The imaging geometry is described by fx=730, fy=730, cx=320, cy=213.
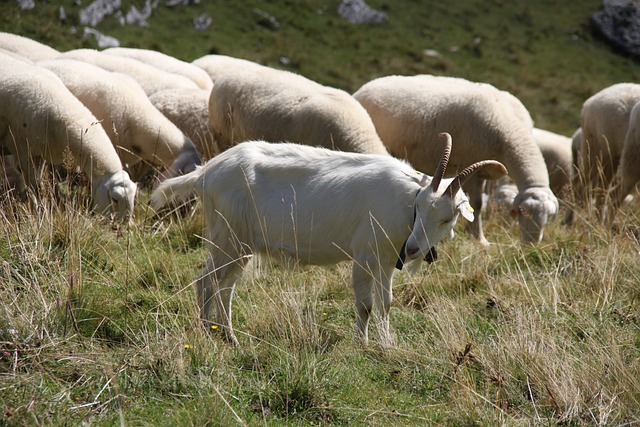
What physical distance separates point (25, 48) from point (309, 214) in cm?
804

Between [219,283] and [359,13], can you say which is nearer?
[219,283]

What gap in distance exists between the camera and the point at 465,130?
945 centimetres

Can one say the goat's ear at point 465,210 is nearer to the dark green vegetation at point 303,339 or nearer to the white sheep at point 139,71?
the dark green vegetation at point 303,339

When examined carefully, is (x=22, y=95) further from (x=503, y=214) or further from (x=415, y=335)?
(x=503, y=214)

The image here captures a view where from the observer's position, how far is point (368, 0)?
28.3m

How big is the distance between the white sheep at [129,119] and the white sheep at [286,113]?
2.39 feet

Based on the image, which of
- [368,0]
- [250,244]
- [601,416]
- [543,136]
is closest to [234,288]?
[250,244]

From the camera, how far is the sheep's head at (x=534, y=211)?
854cm

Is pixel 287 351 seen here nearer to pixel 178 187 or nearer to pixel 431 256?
pixel 431 256

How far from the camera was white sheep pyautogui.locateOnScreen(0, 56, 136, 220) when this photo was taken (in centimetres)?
755

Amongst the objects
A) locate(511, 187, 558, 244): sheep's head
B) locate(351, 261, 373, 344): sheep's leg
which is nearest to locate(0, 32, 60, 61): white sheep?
locate(511, 187, 558, 244): sheep's head

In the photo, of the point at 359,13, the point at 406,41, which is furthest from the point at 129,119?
the point at 359,13

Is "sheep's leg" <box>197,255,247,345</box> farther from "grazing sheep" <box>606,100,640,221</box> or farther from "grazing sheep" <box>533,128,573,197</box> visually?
"grazing sheep" <box>533,128,573,197</box>

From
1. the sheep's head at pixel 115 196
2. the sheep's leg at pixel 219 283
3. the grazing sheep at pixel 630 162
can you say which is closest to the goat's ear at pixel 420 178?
the sheep's leg at pixel 219 283
